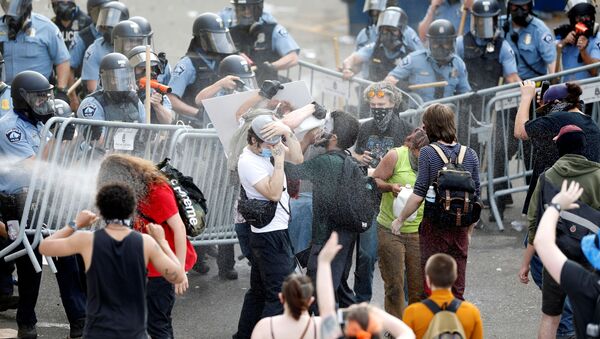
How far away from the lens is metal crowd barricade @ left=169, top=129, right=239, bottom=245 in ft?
30.0

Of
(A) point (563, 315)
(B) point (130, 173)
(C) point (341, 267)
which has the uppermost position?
(B) point (130, 173)

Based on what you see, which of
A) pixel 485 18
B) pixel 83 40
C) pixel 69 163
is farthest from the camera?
pixel 83 40

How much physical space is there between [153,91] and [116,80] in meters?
0.71

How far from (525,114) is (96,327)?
3769 mm

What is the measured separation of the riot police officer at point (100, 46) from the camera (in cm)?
1191

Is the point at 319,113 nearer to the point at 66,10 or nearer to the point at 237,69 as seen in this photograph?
the point at 237,69

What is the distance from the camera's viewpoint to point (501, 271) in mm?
10141

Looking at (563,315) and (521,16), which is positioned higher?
(521,16)

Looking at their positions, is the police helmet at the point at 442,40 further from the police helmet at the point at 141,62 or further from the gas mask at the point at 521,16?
the police helmet at the point at 141,62

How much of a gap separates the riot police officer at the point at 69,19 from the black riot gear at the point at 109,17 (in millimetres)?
825

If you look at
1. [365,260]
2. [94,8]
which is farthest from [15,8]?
[365,260]

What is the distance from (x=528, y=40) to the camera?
12.4 metres

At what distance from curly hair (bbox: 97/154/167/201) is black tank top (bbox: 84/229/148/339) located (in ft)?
2.20

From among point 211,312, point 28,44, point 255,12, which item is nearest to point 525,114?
point 211,312
